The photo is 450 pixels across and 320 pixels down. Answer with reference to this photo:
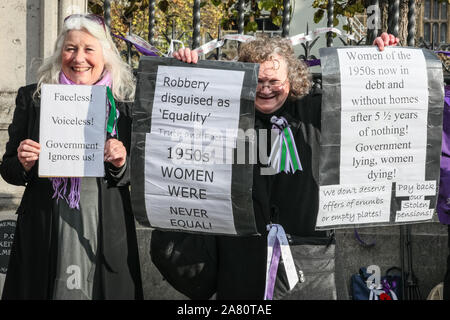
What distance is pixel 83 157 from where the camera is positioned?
3277 mm

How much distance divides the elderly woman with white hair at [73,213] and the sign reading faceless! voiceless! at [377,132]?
954 millimetres

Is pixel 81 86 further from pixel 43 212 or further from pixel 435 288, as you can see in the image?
pixel 435 288

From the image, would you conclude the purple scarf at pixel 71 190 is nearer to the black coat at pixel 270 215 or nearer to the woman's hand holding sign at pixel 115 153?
the woman's hand holding sign at pixel 115 153

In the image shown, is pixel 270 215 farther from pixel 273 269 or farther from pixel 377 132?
pixel 377 132

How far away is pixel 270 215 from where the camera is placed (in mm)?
3311

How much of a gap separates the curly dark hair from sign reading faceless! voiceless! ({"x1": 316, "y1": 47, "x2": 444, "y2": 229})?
0.12 m

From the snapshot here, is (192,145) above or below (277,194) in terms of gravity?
above

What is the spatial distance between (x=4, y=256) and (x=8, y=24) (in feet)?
5.10

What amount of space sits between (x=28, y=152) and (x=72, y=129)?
23 centimetres

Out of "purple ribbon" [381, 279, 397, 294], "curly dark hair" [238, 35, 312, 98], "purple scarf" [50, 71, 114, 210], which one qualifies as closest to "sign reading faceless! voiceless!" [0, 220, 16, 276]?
"purple scarf" [50, 71, 114, 210]

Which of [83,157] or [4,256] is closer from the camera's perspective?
[83,157]

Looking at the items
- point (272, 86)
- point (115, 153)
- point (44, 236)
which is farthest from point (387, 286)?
point (44, 236)

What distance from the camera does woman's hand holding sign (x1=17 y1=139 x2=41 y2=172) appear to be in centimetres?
322
